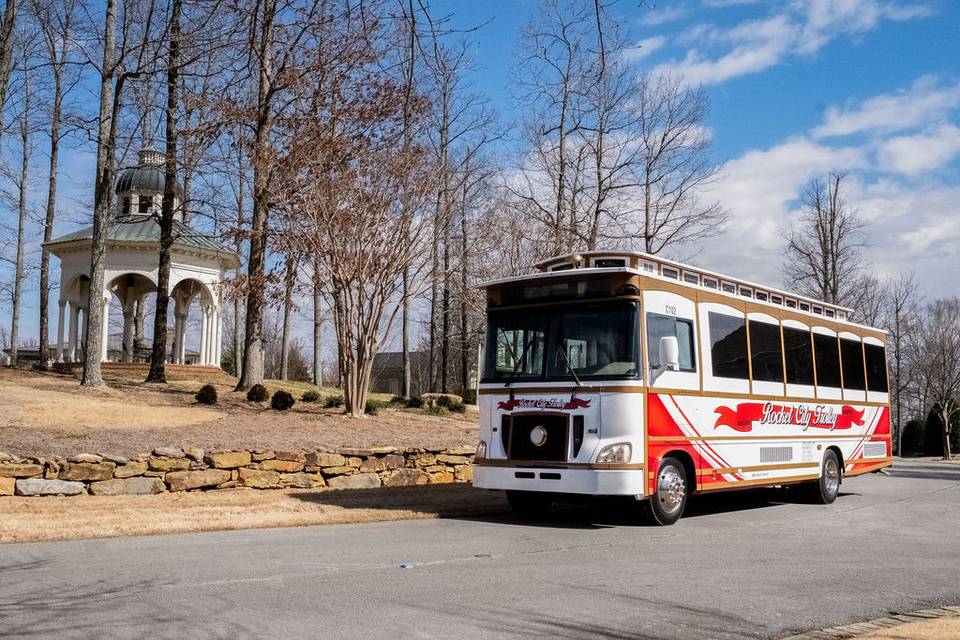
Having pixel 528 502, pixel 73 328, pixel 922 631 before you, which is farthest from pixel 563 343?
pixel 73 328

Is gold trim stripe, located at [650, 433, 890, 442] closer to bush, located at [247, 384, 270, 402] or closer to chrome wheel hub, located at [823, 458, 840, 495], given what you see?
chrome wheel hub, located at [823, 458, 840, 495]

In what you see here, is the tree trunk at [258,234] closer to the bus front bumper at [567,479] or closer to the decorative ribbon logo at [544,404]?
the decorative ribbon logo at [544,404]

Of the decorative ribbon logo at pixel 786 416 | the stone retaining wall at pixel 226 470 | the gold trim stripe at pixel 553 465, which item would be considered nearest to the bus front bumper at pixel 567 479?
the gold trim stripe at pixel 553 465

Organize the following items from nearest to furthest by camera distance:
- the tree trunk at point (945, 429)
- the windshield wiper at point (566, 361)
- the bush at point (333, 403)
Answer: the windshield wiper at point (566, 361)
the bush at point (333, 403)
the tree trunk at point (945, 429)

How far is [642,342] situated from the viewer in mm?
11203

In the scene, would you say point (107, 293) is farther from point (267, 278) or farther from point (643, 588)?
point (643, 588)

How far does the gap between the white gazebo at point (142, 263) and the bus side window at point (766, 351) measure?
909 inches

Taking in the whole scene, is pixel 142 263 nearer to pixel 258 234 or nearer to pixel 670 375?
pixel 258 234

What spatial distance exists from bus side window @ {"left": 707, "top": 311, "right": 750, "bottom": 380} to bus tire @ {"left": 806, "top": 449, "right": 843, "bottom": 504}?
11.0ft

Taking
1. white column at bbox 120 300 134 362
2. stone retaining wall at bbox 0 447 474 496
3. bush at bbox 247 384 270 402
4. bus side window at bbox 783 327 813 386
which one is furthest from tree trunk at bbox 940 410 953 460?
white column at bbox 120 300 134 362

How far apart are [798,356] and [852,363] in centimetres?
244

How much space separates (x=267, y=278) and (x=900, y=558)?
57.0ft

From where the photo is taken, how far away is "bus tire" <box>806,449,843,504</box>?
50.3 feet

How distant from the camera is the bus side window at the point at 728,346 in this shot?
A: 12672 mm
